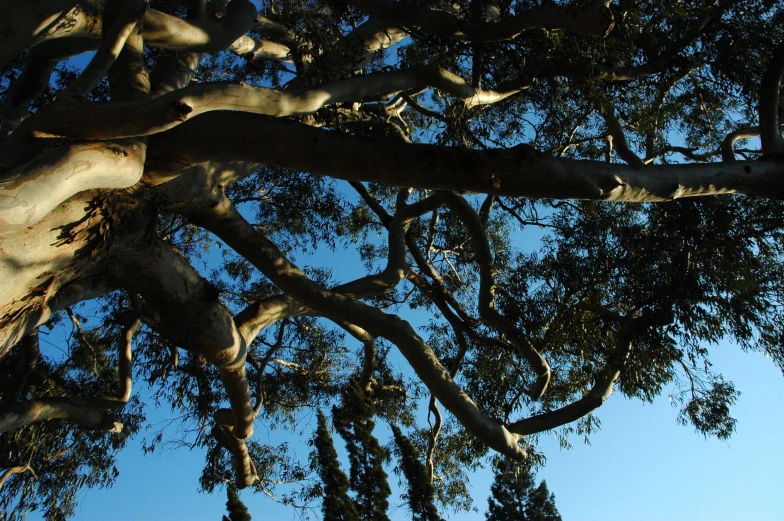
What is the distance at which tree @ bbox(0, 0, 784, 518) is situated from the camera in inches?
134

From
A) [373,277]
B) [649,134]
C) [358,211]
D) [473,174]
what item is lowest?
[473,174]

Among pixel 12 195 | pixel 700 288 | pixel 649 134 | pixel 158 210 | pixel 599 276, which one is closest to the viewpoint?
pixel 12 195

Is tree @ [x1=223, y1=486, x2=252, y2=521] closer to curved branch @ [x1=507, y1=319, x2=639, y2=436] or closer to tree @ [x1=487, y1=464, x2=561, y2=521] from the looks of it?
curved branch @ [x1=507, y1=319, x2=639, y2=436]

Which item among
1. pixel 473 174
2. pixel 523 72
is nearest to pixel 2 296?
pixel 473 174

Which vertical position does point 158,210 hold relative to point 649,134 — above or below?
below

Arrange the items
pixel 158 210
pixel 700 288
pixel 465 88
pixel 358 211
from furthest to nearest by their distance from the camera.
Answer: pixel 358 211 → pixel 700 288 → pixel 465 88 → pixel 158 210

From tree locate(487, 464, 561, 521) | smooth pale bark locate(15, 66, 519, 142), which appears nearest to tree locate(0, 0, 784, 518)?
smooth pale bark locate(15, 66, 519, 142)

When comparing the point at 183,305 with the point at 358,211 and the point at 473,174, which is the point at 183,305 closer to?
the point at 473,174

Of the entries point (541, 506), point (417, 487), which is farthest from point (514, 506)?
point (417, 487)

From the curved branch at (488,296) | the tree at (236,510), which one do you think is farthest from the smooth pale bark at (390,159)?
Answer: the tree at (236,510)

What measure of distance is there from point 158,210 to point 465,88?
102 inches

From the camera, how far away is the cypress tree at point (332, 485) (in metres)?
6.21

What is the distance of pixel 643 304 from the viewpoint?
6.01 m

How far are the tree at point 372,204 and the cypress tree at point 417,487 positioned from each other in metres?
0.25
